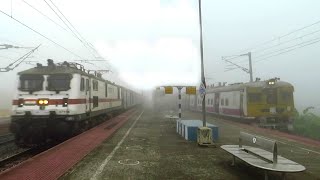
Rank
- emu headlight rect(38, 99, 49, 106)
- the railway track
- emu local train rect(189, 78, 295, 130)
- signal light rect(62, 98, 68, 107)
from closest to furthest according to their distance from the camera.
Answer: emu headlight rect(38, 99, 49, 106) < signal light rect(62, 98, 68, 107) < the railway track < emu local train rect(189, 78, 295, 130)

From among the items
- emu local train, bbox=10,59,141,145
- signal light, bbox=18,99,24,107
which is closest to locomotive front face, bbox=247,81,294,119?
emu local train, bbox=10,59,141,145

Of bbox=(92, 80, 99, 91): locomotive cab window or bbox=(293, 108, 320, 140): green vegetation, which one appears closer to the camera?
bbox=(92, 80, 99, 91): locomotive cab window

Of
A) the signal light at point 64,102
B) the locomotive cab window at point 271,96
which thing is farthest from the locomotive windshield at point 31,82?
the locomotive cab window at point 271,96

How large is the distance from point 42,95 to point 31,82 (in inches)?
31.7

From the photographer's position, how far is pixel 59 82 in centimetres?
1772

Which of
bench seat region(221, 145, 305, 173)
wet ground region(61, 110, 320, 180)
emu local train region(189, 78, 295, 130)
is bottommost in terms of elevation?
wet ground region(61, 110, 320, 180)

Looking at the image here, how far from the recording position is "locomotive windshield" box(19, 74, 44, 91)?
57.6ft

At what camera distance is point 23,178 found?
9.29 meters

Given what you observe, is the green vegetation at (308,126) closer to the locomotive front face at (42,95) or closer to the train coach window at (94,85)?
the train coach window at (94,85)

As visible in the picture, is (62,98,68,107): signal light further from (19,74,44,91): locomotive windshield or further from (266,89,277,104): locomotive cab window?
(266,89,277,104): locomotive cab window

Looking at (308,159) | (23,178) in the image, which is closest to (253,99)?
(308,159)

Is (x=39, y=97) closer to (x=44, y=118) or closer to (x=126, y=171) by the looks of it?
(x=44, y=118)

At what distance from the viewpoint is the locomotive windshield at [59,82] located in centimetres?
1759

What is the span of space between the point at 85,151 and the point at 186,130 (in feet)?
16.7
